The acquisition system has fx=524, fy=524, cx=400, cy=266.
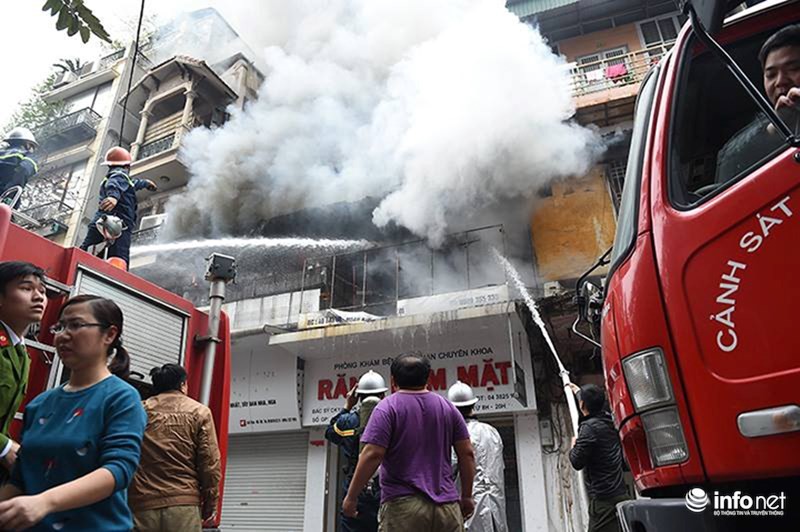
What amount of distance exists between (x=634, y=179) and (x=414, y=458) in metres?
1.62

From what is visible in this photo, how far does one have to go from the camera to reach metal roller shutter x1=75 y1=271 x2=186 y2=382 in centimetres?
337

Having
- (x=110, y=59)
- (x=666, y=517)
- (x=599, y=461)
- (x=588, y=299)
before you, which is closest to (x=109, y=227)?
(x=588, y=299)

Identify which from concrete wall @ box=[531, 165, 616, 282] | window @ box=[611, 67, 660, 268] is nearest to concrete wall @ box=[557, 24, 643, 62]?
concrete wall @ box=[531, 165, 616, 282]

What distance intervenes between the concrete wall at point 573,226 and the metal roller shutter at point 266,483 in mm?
5303

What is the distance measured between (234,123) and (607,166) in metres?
10.2

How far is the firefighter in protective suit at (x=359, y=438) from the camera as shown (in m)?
3.62

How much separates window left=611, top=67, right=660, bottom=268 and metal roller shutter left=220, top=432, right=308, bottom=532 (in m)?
8.31

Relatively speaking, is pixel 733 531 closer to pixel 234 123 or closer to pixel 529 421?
pixel 529 421

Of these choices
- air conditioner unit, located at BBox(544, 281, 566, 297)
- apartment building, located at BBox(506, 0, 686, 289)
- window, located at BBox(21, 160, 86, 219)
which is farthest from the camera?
window, located at BBox(21, 160, 86, 219)

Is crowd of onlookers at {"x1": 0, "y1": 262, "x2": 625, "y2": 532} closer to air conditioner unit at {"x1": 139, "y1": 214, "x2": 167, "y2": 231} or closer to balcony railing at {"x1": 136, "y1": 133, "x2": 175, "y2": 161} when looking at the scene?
air conditioner unit at {"x1": 139, "y1": 214, "x2": 167, "y2": 231}

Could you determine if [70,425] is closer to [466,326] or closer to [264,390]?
[466,326]

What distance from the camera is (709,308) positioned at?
1.46 m

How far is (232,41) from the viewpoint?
65.2 ft

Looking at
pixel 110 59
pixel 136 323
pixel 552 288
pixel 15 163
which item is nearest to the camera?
pixel 136 323
